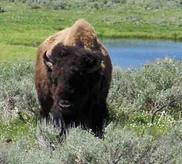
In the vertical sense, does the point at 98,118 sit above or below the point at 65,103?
below

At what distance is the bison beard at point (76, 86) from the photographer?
9375mm

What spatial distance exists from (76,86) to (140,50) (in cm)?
2941

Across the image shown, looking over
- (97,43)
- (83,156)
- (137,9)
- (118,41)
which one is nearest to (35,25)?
(118,41)

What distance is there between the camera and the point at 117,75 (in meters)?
14.6

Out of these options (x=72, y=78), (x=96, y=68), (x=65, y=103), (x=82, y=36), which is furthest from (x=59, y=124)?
(x=82, y=36)

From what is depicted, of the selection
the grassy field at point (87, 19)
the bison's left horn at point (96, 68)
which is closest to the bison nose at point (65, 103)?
the bison's left horn at point (96, 68)

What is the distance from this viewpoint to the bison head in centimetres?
933

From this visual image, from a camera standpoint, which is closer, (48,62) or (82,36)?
(48,62)

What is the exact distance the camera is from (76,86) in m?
9.48

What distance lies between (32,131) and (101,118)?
1.64m

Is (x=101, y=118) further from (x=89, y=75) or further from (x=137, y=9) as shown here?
(x=137, y=9)

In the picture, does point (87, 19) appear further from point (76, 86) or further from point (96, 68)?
point (76, 86)

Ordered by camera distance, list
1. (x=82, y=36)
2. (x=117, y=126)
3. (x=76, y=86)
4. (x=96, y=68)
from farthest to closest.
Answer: (x=82, y=36)
(x=96, y=68)
(x=76, y=86)
(x=117, y=126)

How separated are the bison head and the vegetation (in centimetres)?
56
